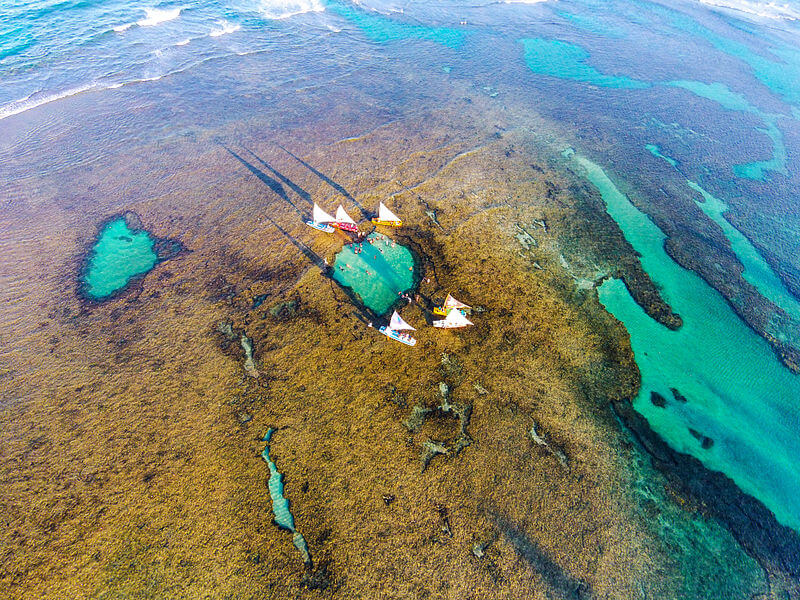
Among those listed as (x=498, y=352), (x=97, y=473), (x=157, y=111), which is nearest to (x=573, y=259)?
(x=498, y=352)

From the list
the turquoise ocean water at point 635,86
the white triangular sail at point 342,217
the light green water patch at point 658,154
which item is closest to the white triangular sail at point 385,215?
the white triangular sail at point 342,217

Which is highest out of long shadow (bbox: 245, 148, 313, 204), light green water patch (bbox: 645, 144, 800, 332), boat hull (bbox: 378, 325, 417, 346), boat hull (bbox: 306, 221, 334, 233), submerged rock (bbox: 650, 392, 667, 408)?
light green water patch (bbox: 645, 144, 800, 332)

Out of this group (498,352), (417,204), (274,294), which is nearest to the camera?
(498,352)

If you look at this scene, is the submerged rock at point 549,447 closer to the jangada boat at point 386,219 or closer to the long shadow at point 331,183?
the jangada boat at point 386,219

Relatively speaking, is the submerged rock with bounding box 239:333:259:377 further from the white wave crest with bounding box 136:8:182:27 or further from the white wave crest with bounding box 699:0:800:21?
the white wave crest with bounding box 699:0:800:21

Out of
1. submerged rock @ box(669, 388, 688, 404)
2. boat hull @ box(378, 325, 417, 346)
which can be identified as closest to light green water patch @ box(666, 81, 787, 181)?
submerged rock @ box(669, 388, 688, 404)

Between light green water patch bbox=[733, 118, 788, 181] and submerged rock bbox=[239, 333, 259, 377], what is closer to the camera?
submerged rock bbox=[239, 333, 259, 377]

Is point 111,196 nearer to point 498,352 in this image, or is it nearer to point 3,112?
point 3,112
